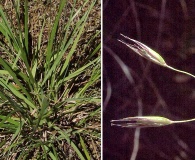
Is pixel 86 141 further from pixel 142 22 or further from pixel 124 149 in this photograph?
pixel 142 22

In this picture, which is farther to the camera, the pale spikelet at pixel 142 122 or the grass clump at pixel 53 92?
the grass clump at pixel 53 92

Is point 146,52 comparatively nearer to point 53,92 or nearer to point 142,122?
point 142,122

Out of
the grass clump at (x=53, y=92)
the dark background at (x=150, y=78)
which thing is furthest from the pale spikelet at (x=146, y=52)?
the grass clump at (x=53, y=92)

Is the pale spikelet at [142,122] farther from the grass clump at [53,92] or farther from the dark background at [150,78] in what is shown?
the grass clump at [53,92]

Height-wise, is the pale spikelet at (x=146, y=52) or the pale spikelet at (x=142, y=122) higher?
the pale spikelet at (x=146, y=52)

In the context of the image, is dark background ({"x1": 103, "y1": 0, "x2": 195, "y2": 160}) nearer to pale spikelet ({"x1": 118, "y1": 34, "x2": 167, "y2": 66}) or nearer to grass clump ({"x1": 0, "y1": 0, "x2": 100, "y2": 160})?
pale spikelet ({"x1": 118, "y1": 34, "x2": 167, "y2": 66})

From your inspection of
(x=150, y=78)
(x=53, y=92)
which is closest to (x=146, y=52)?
(x=150, y=78)
